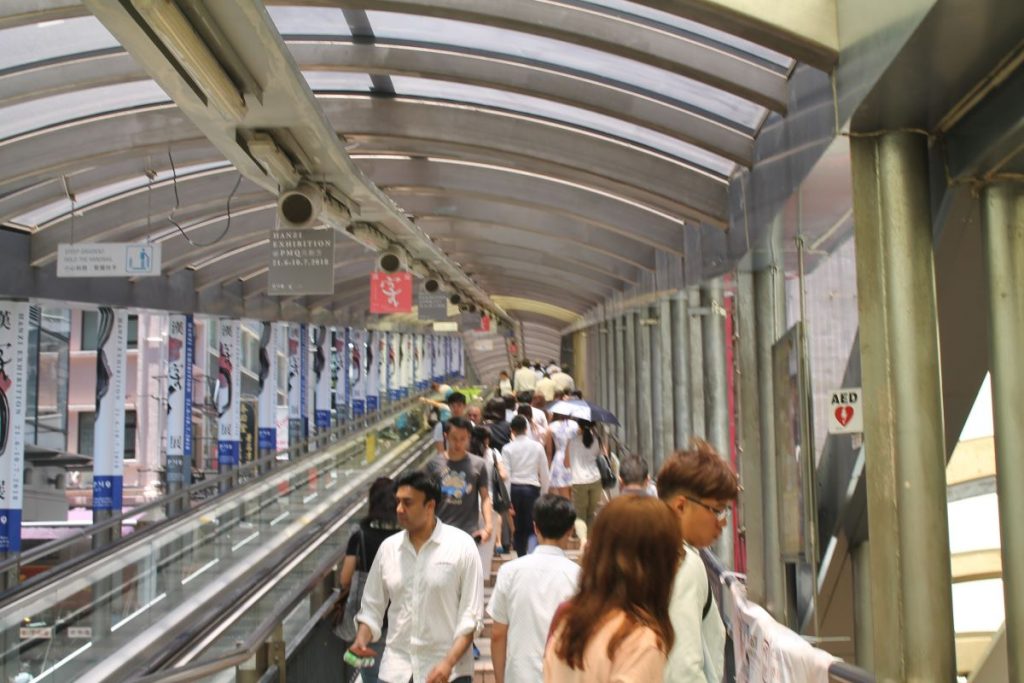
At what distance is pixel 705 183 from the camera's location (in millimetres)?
8344

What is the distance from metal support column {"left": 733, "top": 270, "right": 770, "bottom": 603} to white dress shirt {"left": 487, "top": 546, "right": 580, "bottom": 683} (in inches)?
122

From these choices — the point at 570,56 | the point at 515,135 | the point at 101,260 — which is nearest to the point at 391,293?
the point at 101,260

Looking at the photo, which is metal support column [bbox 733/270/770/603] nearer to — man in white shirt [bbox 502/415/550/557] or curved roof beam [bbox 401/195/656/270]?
man in white shirt [bbox 502/415/550/557]

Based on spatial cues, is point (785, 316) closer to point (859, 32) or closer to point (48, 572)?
point (859, 32)

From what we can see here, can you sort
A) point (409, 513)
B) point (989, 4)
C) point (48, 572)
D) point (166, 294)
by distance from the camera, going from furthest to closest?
point (166, 294) → point (48, 572) → point (409, 513) → point (989, 4)

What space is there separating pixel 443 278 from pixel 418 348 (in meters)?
25.3

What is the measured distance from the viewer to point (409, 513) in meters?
4.18

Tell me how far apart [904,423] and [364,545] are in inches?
110

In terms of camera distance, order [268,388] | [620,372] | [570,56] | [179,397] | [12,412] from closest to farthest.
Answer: [570,56] < [12,412] < [179,397] < [620,372] < [268,388]

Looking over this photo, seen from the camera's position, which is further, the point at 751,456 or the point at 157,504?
the point at 157,504

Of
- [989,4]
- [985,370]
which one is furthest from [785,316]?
[989,4]

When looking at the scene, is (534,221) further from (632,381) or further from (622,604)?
(622,604)

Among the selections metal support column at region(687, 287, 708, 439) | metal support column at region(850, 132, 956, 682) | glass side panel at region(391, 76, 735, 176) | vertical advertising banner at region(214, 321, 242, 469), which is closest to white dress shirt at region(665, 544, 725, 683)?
metal support column at region(850, 132, 956, 682)

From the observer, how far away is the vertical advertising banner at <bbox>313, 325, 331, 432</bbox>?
25156 millimetres
